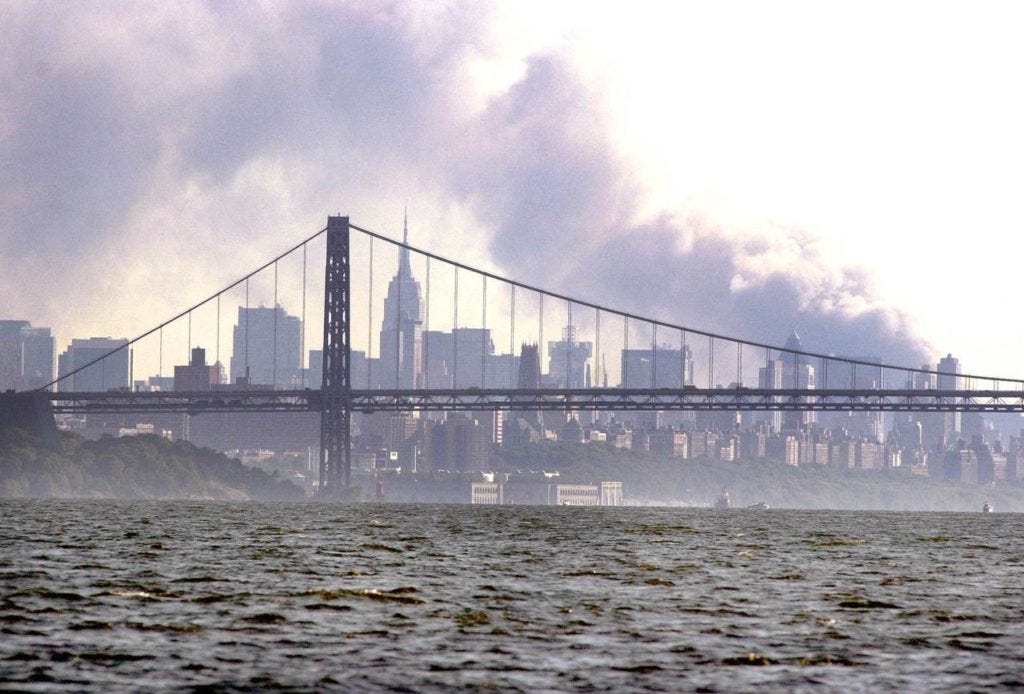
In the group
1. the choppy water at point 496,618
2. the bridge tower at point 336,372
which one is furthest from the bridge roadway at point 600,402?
the choppy water at point 496,618

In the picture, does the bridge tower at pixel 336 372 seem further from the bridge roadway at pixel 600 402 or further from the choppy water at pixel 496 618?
the choppy water at pixel 496 618

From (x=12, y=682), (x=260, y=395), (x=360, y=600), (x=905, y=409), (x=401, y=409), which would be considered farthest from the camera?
(x=401, y=409)

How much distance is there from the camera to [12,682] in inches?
950

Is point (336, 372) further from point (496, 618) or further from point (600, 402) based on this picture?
point (496, 618)

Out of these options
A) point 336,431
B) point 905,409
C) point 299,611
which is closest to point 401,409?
point 336,431

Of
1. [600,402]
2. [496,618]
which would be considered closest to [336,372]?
[600,402]

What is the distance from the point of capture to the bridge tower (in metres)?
172

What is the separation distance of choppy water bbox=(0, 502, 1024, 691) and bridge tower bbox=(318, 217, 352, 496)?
368 feet

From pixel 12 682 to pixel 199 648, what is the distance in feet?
13.9

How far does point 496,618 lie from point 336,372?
465 feet

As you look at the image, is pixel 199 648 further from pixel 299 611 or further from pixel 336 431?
pixel 336 431

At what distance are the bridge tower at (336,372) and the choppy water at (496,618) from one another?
11213cm

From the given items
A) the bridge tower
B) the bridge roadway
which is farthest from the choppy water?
the bridge tower

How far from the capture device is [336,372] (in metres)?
174
